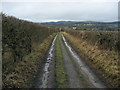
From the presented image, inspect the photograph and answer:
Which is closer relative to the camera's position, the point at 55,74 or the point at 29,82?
the point at 29,82

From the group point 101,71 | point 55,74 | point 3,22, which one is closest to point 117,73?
point 101,71

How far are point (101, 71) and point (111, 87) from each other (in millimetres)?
2714

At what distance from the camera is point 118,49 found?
16.0m

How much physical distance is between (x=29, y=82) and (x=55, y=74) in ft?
6.50

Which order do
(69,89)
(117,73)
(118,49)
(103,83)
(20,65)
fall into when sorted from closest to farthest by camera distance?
(69,89), (103,83), (117,73), (20,65), (118,49)

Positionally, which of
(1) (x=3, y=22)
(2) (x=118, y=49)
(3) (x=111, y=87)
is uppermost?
(1) (x=3, y=22)

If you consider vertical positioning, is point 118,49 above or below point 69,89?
above

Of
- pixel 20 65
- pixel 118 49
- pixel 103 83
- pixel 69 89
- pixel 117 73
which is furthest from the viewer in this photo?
pixel 118 49

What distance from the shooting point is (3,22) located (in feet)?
29.6

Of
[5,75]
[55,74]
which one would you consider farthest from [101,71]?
[5,75]

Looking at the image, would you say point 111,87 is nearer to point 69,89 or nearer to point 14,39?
point 69,89

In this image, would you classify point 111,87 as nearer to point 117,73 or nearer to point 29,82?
point 117,73

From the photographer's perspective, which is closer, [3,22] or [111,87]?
[111,87]

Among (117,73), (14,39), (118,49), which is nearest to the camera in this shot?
(117,73)
